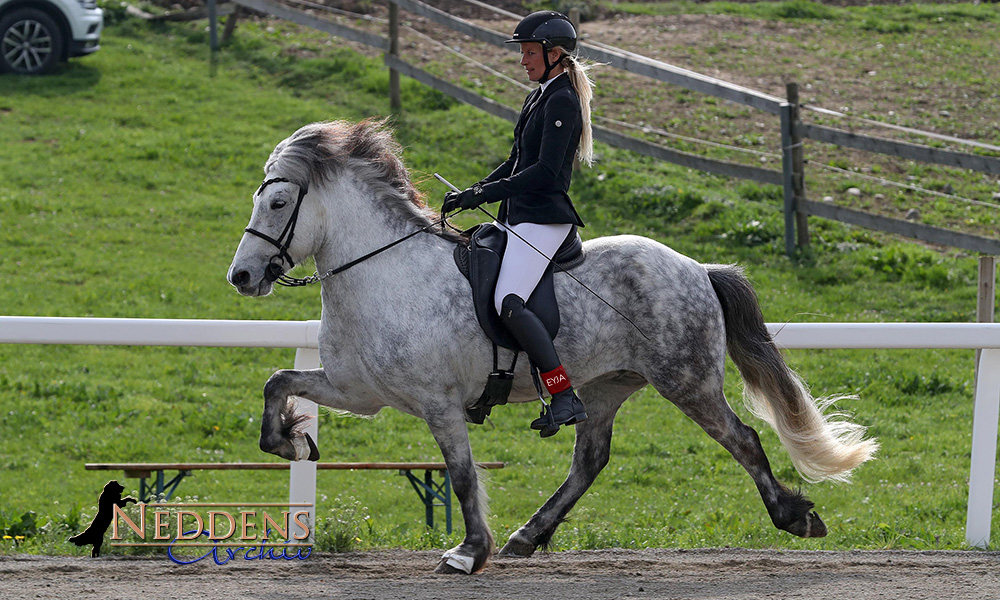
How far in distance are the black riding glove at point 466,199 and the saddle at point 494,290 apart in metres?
0.21

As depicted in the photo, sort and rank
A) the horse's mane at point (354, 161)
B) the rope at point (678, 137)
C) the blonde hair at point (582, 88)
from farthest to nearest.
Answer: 1. the rope at point (678, 137)
2. the blonde hair at point (582, 88)
3. the horse's mane at point (354, 161)

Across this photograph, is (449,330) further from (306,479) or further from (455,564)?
(306,479)

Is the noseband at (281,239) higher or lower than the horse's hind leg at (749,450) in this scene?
higher

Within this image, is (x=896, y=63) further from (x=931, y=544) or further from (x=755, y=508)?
(x=931, y=544)

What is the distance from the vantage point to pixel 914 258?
40.5 feet

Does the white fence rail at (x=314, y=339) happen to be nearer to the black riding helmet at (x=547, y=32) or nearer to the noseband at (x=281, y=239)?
the noseband at (x=281, y=239)

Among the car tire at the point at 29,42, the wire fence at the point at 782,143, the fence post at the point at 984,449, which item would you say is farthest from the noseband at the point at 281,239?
the car tire at the point at 29,42

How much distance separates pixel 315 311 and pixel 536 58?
6217 millimetres

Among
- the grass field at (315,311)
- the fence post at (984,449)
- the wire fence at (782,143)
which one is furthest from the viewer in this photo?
the wire fence at (782,143)

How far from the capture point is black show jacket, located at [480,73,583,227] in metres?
5.34

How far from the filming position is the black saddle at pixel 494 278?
5.32 m

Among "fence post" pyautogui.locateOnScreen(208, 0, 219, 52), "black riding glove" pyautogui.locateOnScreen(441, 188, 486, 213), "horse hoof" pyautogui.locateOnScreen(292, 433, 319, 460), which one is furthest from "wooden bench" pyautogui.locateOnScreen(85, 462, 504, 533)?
"fence post" pyautogui.locateOnScreen(208, 0, 219, 52)

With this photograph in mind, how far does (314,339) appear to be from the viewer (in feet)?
19.7

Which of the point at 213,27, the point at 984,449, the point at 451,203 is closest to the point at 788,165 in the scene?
the point at 984,449
